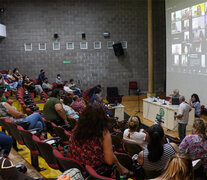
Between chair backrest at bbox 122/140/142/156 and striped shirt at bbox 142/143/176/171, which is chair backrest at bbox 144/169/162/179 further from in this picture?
chair backrest at bbox 122/140/142/156

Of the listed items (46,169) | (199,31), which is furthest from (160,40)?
(46,169)

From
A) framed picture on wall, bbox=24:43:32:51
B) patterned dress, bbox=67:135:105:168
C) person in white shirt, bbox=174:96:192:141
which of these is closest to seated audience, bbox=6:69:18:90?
framed picture on wall, bbox=24:43:32:51

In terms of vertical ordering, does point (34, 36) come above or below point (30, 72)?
above

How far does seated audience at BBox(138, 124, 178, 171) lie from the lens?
3.10 meters

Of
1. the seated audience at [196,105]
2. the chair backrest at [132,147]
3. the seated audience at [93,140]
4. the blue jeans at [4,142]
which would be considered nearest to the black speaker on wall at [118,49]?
the seated audience at [196,105]

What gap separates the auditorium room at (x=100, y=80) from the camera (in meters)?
3.27

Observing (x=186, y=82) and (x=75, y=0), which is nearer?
(x=186, y=82)

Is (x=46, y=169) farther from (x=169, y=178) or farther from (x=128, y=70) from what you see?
(x=128, y=70)

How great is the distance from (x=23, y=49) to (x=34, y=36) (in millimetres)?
903

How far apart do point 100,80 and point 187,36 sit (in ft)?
20.5

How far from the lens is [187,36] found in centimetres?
1067

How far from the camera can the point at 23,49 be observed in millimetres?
14703

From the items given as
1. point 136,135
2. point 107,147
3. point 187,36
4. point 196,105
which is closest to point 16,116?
point 136,135

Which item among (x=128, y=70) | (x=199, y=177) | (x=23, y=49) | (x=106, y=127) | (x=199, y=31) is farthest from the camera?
(x=128, y=70)
